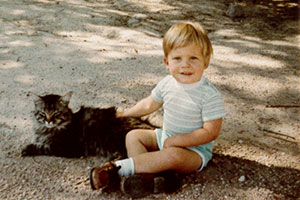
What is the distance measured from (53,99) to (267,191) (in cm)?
169

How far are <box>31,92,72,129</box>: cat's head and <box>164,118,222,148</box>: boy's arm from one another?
101cm

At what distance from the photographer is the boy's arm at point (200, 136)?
74.5 inches

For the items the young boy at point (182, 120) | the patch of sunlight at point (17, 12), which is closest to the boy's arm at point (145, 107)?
the young boy at point (182, 120)

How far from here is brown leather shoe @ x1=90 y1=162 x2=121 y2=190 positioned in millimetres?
1870

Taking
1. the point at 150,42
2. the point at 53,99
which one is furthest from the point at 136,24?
the point at 53,99

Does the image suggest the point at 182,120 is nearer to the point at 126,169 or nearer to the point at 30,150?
the point at 126,169

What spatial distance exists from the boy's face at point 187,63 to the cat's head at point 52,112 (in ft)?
3.35

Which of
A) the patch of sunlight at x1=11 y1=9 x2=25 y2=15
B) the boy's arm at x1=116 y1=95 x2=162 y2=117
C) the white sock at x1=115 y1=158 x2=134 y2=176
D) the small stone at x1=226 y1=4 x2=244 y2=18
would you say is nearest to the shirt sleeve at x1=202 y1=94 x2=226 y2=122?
the boy's arm at x1=116 y1=95 x2=162 y2=117

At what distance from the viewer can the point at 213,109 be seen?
6.18 ft

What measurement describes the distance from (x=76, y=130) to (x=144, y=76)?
4.31ft

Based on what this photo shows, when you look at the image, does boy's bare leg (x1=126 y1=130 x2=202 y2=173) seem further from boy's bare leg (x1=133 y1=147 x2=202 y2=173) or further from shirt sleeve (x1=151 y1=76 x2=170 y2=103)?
shirt sleeve (x1=151 y1=76 x2=170 y2=103)

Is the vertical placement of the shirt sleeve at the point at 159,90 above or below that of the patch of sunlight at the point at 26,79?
above

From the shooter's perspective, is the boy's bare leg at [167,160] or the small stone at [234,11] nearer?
the boy's bare leg at [167,160]

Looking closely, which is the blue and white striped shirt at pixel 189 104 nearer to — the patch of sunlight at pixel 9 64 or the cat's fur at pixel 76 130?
the cat's fur at pixel 76 130
